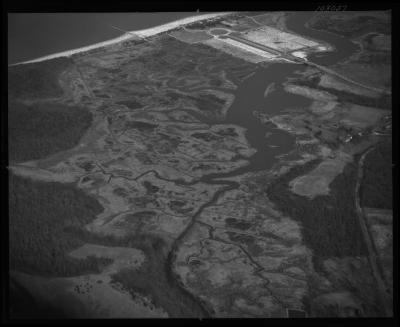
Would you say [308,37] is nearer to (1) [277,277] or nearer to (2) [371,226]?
→ (2) [371,226]

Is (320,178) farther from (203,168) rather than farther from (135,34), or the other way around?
(135,34)

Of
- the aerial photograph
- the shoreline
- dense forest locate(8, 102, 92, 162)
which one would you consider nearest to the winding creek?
the aerial photograph

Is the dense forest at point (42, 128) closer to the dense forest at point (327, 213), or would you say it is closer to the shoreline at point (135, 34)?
the shoreline at point (135, 34)

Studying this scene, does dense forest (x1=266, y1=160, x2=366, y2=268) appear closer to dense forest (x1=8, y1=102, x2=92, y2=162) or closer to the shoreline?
dense forest (x1=8, y1=102, x2=92, y2=162)

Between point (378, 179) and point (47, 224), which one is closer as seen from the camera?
point (47, 224)

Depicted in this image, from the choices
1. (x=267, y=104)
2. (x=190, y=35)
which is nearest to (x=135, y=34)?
(x=190, y=35)

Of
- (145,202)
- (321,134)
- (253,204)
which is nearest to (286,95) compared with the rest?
(321,134)

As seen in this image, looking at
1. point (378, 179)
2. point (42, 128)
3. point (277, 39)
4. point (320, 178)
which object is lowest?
point (320, 178)
